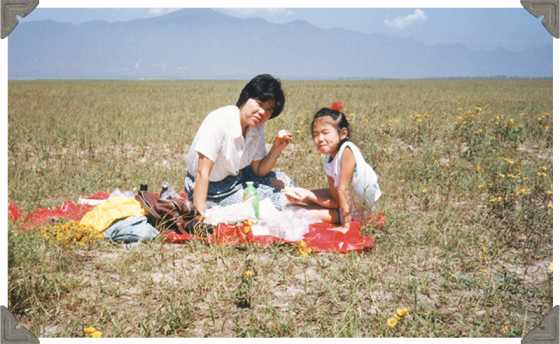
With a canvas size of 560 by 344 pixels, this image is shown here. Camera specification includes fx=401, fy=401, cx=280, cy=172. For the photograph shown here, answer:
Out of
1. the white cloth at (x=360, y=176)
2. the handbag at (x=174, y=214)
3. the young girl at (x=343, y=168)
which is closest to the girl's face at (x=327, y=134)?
the young girl at (x=343, y=168)

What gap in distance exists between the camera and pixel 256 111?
3605 mm

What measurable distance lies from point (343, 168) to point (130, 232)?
6.16ft

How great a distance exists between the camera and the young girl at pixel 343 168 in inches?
137

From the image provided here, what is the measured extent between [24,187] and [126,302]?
121 inches

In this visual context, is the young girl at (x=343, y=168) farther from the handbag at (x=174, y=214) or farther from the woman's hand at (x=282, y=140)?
the handbag at (x=174, y=214)

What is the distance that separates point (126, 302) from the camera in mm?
2457

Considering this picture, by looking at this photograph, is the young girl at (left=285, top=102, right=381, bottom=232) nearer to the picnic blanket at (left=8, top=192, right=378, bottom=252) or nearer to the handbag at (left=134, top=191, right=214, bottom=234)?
the picnic blanket at (left=8, top=192, right=378, bottom=252)

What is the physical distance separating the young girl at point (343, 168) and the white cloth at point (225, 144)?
23.6 inches

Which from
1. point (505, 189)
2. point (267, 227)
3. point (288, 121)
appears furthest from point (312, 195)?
point (288, 121)

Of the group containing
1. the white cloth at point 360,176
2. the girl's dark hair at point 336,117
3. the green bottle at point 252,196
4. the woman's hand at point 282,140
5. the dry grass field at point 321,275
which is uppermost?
the girl's dark hair at point 336,117

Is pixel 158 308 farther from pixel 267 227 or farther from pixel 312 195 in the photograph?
pixel 312 195

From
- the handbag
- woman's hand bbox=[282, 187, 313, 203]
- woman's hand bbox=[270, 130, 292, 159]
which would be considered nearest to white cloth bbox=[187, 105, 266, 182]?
woman's hand bbox=[270, 130, 292, 159]

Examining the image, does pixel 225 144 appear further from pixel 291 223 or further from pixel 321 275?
pixel 321 275

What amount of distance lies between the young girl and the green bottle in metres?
0.35
